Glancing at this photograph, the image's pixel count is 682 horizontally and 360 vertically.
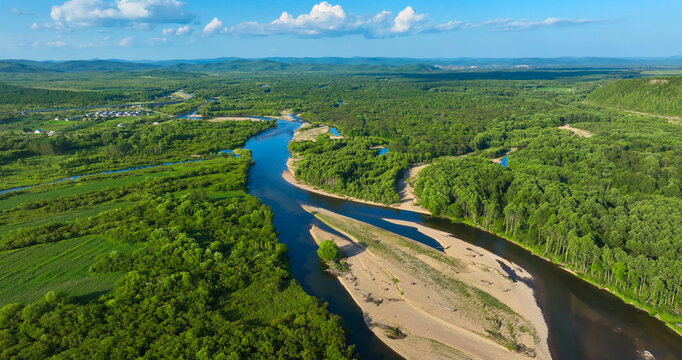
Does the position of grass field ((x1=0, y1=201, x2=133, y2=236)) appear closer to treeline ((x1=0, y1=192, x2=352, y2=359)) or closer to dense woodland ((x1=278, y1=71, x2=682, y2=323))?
treeline ((x1=0, y1=192, x2=352, y2=359))

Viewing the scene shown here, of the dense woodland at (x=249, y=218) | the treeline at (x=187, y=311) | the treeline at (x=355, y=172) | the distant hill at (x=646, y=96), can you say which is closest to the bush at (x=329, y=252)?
the dense woodland at (x=249, y=218)

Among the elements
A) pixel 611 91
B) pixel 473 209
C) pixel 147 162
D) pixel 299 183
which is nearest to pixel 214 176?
pixel 299 183

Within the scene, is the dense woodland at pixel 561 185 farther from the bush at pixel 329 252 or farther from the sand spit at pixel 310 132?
the bush at pixel 329 252

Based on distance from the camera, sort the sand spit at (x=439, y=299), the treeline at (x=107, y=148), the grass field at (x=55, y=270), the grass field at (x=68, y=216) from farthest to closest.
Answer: the treeline at (x=107, y=148)
the grass field at (x=68, y=216)
the grass field at (x=55, y=270)
the sand spit at (x=439, y=299)

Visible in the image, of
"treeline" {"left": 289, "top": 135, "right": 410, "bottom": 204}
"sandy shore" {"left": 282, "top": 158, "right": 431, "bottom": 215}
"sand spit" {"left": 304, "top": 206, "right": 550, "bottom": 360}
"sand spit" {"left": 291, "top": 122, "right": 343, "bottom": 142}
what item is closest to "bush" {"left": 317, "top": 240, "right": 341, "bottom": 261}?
"sand spit" {"left": 304, "top": 206, "right": 550, "bottom": 360}

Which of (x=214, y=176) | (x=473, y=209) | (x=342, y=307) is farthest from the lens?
(x=214, y=176)

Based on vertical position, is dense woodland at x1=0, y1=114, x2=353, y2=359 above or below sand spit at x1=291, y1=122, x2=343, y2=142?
below

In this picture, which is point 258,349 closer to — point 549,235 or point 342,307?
point 342,307
